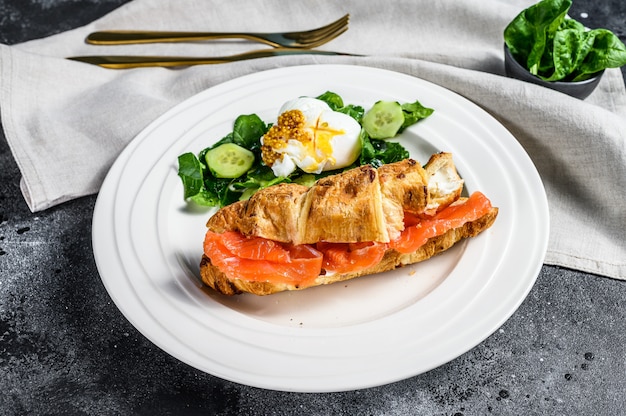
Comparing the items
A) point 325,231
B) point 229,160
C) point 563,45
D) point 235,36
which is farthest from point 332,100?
point 563,45

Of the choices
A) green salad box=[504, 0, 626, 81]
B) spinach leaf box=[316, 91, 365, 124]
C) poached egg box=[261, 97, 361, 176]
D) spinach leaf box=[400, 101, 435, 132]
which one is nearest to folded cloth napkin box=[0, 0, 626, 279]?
green salad box=[504, 0, 626, 81]

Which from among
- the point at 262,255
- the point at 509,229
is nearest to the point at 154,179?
the point at 262,255

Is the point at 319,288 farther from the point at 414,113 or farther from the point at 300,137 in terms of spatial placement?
the point at 414,113

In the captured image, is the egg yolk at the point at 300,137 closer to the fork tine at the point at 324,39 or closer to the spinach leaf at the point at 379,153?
the spinach leaf at the point at 379,153

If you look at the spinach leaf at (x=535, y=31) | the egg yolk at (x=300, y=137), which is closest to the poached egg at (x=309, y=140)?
the egg yolk at (x=300, y=137)

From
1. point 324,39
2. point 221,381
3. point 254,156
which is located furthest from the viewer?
point 324,39

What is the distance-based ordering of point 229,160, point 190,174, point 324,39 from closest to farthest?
point 190,174, point 229,160, point 324,39

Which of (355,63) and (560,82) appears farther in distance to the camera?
(355,63)
